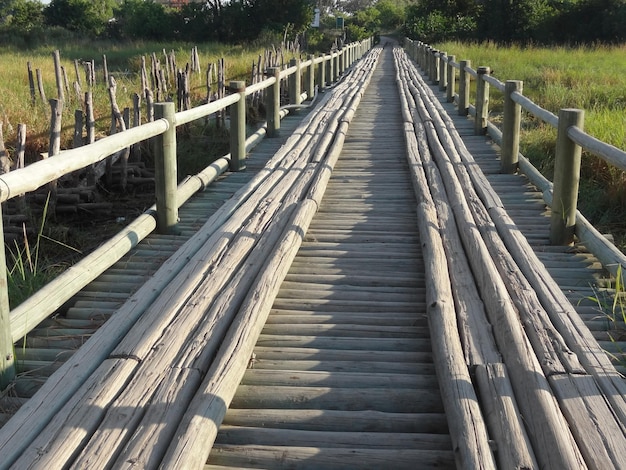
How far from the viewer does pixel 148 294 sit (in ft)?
11.4

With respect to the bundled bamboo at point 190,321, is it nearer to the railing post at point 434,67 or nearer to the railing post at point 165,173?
the railing post at point 165,173

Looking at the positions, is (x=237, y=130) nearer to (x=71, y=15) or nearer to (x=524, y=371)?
(x=524, y=371)

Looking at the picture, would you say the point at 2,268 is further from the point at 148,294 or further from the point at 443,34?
the point at 443,34

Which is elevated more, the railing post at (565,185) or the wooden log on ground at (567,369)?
the railing post at (565,185)

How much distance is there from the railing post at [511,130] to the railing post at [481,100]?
6.37ft

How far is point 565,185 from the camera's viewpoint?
15.4 feet

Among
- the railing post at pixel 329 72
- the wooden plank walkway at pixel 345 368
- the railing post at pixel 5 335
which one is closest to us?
the wooden plank walkway at pixel 345 368

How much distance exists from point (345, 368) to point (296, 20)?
39.8 metres

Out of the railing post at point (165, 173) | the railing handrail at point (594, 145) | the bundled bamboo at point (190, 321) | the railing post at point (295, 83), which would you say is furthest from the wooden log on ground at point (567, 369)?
the railing post at point (295, 83)

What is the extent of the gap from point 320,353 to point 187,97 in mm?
7620

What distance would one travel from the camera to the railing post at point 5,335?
2709 millimetres

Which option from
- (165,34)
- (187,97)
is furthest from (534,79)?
(165,34)

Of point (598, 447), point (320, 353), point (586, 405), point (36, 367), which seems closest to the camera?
point (598, 447)

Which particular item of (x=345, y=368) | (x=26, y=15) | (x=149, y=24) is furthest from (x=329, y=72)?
(x=26, y=15)
